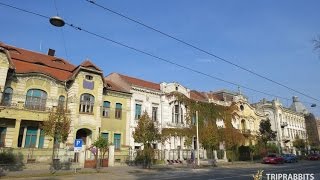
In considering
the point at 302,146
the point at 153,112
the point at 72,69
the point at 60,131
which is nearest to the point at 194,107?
the point at 153,112

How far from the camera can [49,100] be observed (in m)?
34.2

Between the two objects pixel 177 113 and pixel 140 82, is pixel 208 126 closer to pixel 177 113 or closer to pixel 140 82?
pixel 177 113

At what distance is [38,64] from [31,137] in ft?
28.8

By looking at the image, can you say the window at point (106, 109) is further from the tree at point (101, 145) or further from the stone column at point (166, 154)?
the stone column at point (166, 154)

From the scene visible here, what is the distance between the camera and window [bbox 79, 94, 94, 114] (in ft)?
118

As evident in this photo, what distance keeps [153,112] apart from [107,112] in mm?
7690

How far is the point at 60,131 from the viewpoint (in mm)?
27719

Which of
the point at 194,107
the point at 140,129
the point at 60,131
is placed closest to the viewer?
the point at 60,131

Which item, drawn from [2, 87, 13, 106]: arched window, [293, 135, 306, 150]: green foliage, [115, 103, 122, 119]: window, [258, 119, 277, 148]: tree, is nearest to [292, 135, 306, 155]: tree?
[293, 135, 306, 150]: green foliage

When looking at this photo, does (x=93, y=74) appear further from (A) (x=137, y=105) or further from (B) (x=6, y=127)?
(B) (x=6, y=127)

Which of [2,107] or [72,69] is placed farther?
[72,69]

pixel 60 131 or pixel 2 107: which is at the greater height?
pixel 2 107

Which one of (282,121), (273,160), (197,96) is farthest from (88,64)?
(282,121)

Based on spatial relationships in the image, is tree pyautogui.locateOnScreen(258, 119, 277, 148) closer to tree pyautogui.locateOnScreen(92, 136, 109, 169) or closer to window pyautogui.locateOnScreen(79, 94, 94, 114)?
window pyautogui.locateOnScreen(79, 94, 94, 114)
